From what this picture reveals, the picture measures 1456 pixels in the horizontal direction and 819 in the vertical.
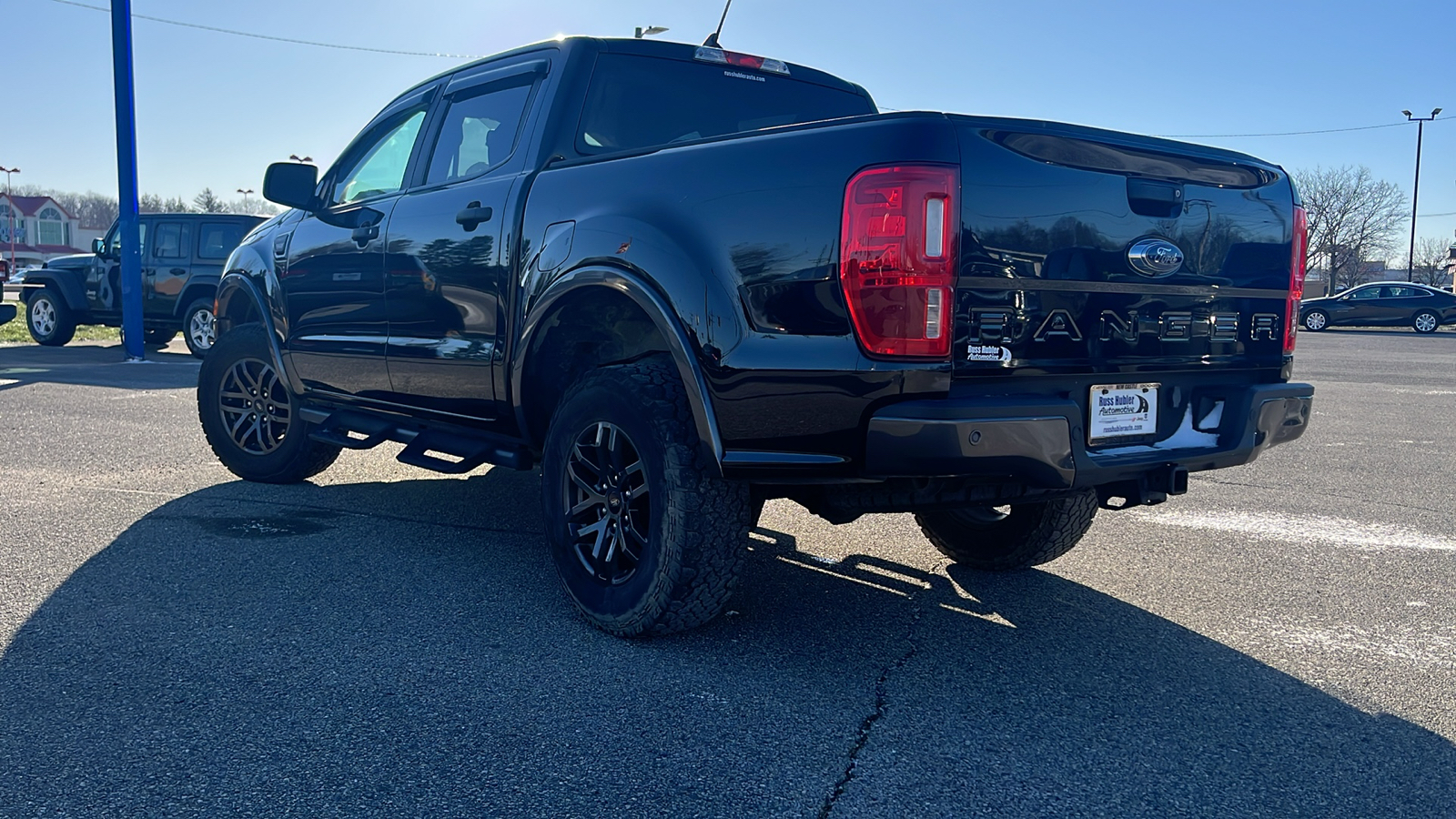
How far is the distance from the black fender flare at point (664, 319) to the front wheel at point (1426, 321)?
1316 inches

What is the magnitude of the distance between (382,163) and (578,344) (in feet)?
5.83

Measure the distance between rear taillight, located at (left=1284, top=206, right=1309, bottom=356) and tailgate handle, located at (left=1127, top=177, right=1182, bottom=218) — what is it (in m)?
0.62

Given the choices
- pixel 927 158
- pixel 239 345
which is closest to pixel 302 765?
pixel 927 158

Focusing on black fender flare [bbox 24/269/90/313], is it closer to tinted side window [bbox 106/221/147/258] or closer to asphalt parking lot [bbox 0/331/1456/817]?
tinted side window [bbox 106/221/147/258]

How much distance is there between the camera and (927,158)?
2896mm

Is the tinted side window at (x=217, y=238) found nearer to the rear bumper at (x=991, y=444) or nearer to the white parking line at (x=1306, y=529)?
the white parking line at (x=1306, y=529)

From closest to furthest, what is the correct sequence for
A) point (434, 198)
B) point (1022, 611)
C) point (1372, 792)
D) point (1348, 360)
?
point (1372, 792) < point (1022, 611) < point (434, 198) < point (1348, 360)

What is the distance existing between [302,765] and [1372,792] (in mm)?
2420

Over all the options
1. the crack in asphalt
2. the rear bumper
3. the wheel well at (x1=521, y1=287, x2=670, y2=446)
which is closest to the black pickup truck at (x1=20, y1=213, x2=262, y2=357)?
the wheel well at (x1=521, y1=287, x2=670, y2=446)

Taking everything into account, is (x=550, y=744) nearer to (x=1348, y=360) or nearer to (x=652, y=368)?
(x=652, y=368)

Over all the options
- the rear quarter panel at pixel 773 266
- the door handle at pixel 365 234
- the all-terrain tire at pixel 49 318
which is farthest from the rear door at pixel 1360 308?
the rear quarter panel at pixel 773 266

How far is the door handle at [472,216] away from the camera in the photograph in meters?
4.20

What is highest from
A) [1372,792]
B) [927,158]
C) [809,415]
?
[927,158]

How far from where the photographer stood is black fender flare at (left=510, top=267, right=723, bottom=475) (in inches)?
127
